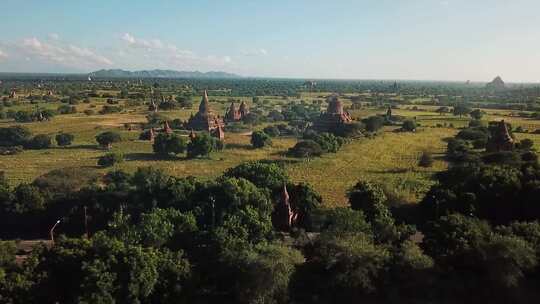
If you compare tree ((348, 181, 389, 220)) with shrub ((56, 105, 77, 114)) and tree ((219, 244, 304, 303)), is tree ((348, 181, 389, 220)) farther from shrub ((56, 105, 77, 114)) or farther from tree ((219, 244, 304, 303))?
shrub ((56, 105, 77, 114))

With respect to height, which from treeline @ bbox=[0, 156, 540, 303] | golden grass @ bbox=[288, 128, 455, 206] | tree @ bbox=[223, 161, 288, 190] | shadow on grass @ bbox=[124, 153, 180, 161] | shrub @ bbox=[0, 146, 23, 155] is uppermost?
tree @ bbox=[223, 161, 288, 190]

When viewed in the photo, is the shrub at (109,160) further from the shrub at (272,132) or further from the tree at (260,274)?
the tree at (260,274)

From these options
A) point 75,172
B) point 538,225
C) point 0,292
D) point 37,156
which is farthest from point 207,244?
point 37,156

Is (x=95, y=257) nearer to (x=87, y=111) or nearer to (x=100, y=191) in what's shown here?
(x=100, y=191)

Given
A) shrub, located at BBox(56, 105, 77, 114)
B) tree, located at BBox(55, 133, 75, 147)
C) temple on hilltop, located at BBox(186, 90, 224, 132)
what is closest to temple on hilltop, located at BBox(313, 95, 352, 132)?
temple on hilltop, located at BBox(186, 90, 224, 132)

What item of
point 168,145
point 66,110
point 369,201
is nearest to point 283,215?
point 369,201
